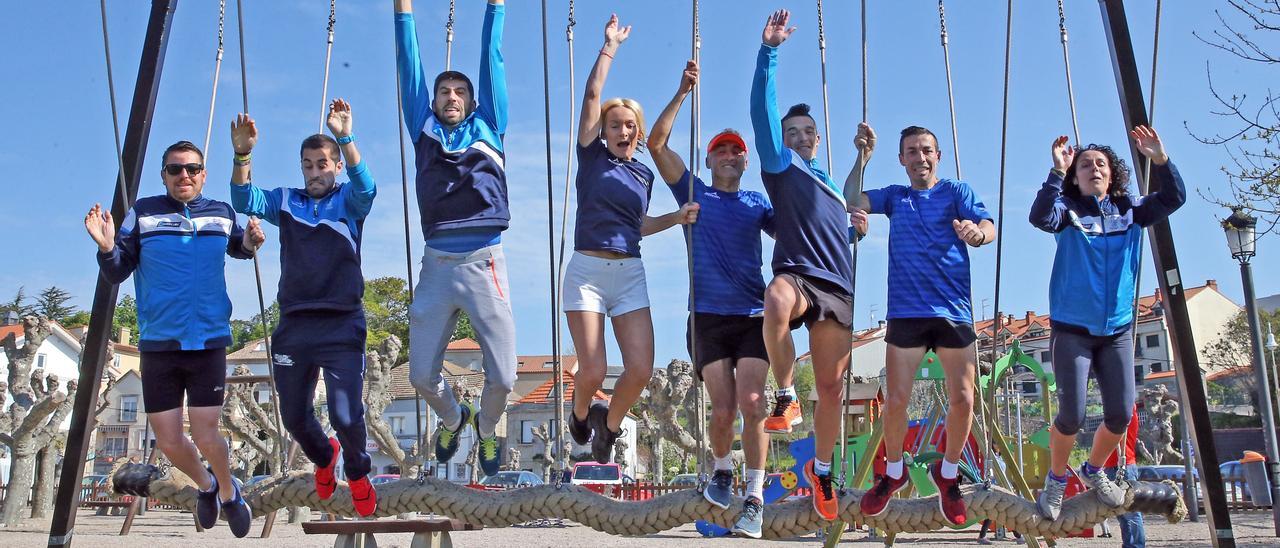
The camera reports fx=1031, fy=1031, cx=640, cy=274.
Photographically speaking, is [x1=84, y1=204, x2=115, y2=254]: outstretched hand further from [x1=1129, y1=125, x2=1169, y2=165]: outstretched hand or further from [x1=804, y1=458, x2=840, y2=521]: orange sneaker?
[x1=1129, y1=125, x2=1169, y2=165]: outstretched hand

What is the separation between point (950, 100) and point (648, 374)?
245 centimetres

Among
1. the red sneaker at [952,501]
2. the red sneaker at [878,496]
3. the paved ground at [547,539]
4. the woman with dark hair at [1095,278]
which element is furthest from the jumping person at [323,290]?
the paved ground at [547,539]

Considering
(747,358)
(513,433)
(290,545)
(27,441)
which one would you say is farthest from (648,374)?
(513,433)

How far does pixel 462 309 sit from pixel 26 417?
56.5 feet

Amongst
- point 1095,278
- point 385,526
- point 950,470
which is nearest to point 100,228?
point 385,526

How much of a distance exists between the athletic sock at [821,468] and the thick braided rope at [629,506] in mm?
216

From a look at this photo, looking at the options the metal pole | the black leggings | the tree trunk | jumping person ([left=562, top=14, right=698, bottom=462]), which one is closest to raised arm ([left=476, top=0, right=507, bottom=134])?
jumping person ([left=562, top=14, right=698, bottom=462])

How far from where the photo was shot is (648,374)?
530 centimetres

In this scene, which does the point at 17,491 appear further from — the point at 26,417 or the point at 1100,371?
the point at 1100,371

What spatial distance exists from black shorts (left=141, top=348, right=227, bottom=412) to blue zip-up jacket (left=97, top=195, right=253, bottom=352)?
69 mm

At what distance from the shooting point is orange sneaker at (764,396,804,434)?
5.10 metres

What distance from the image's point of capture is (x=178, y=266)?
17.5 feet

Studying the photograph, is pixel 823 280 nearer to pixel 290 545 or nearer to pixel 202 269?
pixel 202 269

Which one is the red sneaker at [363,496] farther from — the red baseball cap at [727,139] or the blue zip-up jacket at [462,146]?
the red baseball cap at [727,139]
